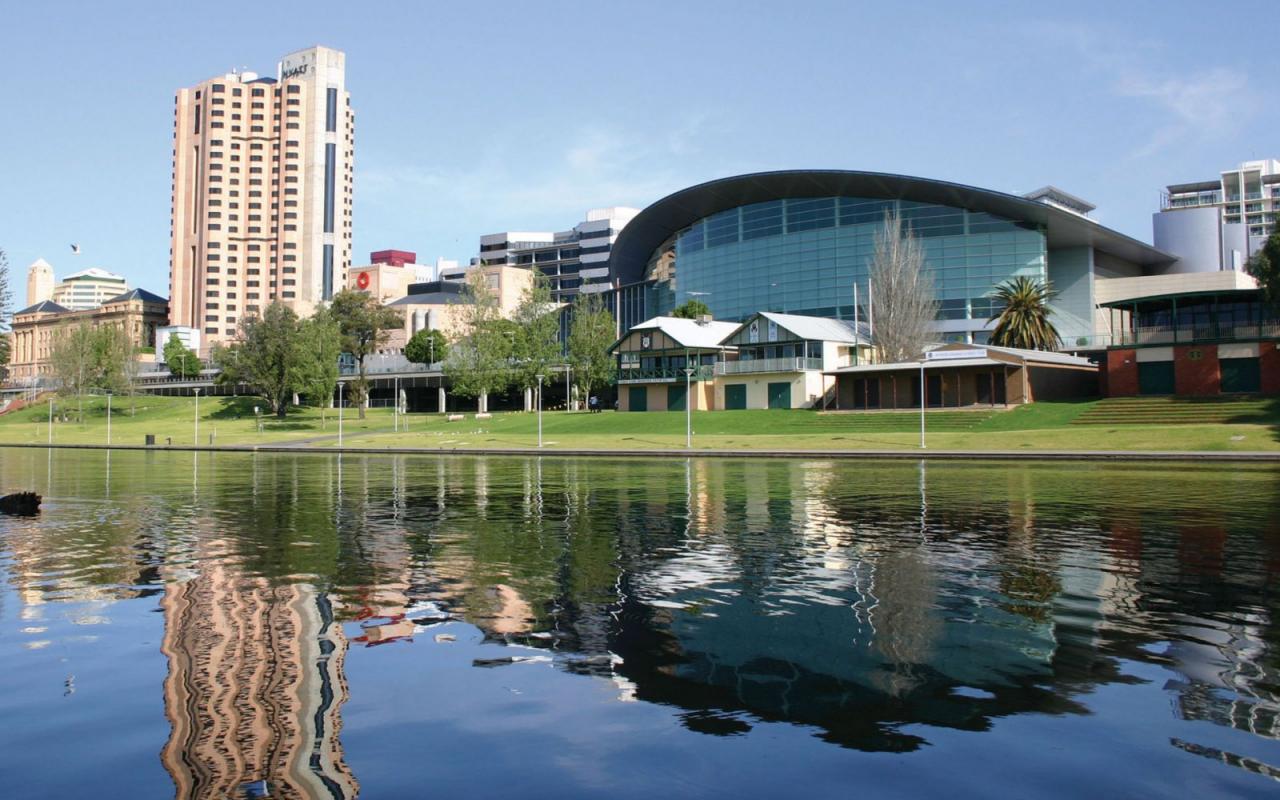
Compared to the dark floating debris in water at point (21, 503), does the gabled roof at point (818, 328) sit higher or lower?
higher

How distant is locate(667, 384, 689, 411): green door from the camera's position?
9562 cm

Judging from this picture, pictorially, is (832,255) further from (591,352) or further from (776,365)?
(591,352)

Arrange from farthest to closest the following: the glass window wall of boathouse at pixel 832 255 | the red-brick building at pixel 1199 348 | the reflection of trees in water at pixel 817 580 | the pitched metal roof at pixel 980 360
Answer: the glass window wall of boathouse at pixel 832 255
the pitched metal roof at pixel 980 360
the red-brick building at pixel 1199 348
the reflection of trees in water at pixel 817 580

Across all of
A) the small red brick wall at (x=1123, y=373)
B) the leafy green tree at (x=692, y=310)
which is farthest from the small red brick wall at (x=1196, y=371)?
the leafy green tree at (x=692, y=310)

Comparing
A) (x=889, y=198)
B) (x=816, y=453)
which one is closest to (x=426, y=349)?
(x=889, y=198)

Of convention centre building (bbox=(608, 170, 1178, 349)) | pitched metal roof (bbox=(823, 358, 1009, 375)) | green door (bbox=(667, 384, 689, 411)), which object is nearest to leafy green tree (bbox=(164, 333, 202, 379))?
convention centre building (bbox=(608, 170, 1178, 349))

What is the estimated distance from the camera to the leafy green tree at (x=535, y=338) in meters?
103

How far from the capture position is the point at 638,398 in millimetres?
100250

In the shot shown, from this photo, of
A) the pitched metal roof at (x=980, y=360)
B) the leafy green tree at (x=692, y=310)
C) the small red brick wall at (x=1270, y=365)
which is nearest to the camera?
the small red brick wall at (x=1270, y=365)

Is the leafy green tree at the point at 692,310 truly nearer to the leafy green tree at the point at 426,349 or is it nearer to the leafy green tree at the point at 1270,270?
the leafy green tree at the point at 426,349

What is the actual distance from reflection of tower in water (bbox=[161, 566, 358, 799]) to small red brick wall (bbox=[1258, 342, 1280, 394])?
72.8 m

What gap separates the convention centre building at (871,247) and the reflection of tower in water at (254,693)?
309ft

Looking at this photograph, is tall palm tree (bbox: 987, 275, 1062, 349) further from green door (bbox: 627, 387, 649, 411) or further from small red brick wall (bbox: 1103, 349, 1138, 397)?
green door (bbox: 627, 387, 649, 411)

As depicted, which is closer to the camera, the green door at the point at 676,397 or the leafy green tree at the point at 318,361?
the green door at the point at 676,397
